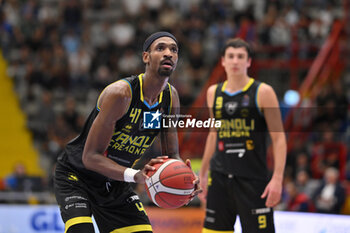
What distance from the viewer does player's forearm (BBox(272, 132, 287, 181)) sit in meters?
5.63

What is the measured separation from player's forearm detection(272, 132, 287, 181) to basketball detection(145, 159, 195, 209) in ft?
4.53

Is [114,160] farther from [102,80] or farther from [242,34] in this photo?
[102,80]

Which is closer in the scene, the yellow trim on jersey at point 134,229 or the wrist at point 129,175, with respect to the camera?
the wrist at point 129,175

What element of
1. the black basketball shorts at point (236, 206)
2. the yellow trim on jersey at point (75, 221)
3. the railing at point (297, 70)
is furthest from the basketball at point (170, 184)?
the railing at point (297, 70)

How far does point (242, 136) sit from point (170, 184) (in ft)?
5.51

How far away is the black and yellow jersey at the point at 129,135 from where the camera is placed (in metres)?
Result: 4.81

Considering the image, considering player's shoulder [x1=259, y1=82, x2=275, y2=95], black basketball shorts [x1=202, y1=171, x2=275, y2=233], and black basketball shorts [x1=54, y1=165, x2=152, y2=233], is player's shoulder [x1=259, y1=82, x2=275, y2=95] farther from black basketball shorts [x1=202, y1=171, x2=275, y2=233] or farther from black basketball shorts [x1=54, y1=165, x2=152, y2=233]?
black basketball shorts [x1=54, y1=165, x2=152, y2=233]

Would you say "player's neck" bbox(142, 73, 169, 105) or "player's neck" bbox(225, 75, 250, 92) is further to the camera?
"player's neck" bbox(225, 75, 250, 92)

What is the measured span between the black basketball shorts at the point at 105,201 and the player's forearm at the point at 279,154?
1.52 metres

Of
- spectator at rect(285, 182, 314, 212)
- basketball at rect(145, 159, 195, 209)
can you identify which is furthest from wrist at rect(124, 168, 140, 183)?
spectator at rect(285, 182, 314, 212)

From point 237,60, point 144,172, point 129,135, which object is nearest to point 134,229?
point 144,172

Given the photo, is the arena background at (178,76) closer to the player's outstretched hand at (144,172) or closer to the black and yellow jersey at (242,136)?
the black and yellow jersey at (242,136)

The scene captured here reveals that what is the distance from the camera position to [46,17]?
17109 millimetres

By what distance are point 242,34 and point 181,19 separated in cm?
374
